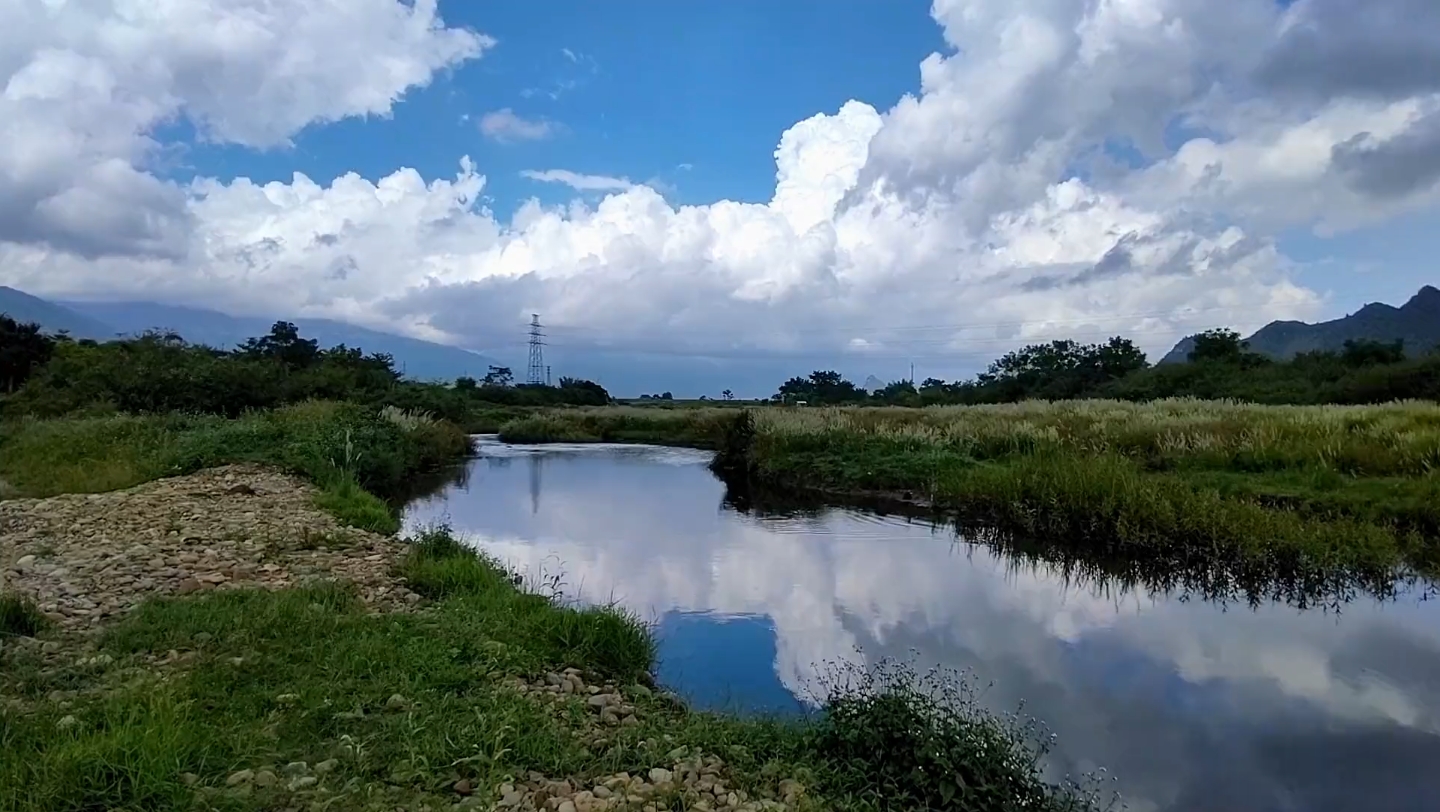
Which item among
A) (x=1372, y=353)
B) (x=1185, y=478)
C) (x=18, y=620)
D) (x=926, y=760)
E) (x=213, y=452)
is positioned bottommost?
(x=926, y=760)

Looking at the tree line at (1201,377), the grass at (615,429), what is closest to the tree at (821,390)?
the tree line at (1201,377)

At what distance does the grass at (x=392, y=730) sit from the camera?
3.69m

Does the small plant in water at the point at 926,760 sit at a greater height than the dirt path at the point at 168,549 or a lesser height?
lesser

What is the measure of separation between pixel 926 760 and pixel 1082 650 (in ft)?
14.1

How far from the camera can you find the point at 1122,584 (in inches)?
410

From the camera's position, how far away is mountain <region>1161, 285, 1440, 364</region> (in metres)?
90.8

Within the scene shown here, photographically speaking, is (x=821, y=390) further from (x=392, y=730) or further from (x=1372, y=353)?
(x=392, y=730)

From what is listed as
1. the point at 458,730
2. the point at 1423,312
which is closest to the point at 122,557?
the point at 458,730

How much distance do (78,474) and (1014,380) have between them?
58.4 metres

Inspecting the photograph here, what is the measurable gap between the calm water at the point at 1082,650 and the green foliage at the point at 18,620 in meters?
4.53

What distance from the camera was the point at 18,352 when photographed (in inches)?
1313

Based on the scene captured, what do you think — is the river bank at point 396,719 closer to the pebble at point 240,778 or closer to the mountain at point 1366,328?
the pebble at point 240,778

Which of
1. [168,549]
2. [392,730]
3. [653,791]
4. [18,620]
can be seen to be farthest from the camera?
[168,549]

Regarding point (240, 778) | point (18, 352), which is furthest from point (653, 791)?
point (18, 352)
